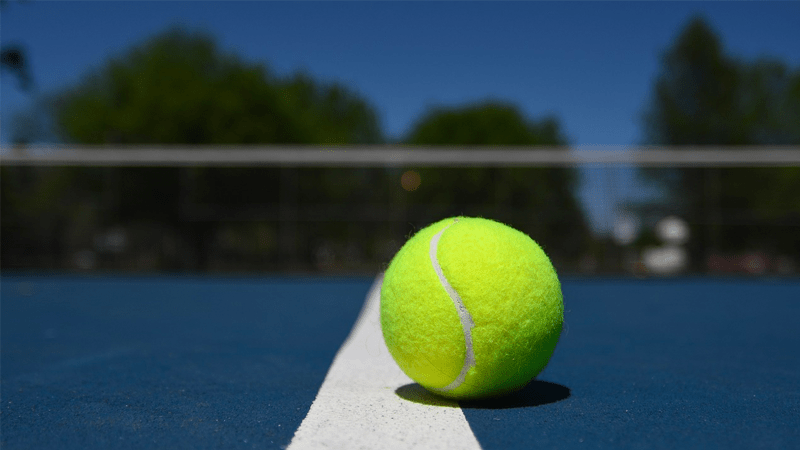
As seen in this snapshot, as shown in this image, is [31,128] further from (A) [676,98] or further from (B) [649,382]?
(B) [649,382]

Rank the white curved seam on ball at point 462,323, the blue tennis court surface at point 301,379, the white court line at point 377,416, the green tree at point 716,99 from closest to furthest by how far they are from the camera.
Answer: the white court line at point 377,416 < the blue tennis court surface at point 301,379 < the white curved seam on ball at point 462,323 < the green tree at point 716,99

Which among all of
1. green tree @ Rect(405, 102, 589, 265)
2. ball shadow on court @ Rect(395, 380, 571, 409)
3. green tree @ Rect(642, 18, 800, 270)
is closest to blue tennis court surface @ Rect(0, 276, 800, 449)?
ball shadow on court @ Rect(395, 380, 571, 409)

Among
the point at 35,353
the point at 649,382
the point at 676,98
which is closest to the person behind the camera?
the point at 649,382

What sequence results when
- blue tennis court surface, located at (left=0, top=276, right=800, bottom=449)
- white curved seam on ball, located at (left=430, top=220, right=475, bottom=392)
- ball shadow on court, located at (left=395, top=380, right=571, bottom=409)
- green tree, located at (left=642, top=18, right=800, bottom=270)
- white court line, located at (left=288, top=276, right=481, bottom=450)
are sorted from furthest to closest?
green tree, located at (left=642, top=18, right=800, bottom=270) < ball shadow on court, located at (left=395, top=380, right=571, bottom=409) < white curved seam on ball, located at (left=430, top=220, right=475, bottom=392) < blue tennis court surface, located at (left=0, top=276, right=800, bottom=449) < white court line, located at (left=288, top=276, right=481, bottom=450)

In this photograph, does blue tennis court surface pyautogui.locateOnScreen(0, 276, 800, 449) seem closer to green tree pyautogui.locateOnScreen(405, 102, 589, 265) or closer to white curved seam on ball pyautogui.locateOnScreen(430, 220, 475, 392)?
white curved seam on ball pyautogui.locateOnScreen(430, 220, 475, 392)

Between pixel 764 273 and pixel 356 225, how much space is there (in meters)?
9.01

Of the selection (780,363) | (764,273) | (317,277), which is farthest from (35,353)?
(764,273)

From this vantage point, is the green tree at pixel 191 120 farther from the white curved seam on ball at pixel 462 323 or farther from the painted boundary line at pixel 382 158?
the white curved seam on ball at pixel 462 323

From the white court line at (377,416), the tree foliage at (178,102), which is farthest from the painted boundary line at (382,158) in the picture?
the white court line at (377,416)

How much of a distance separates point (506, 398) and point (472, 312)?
53 cm

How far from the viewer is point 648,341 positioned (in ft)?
16.0

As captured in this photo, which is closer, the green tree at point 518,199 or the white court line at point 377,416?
the white court line at point 377,416

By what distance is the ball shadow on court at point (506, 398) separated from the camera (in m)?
2.71

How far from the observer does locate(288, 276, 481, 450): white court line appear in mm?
2143
